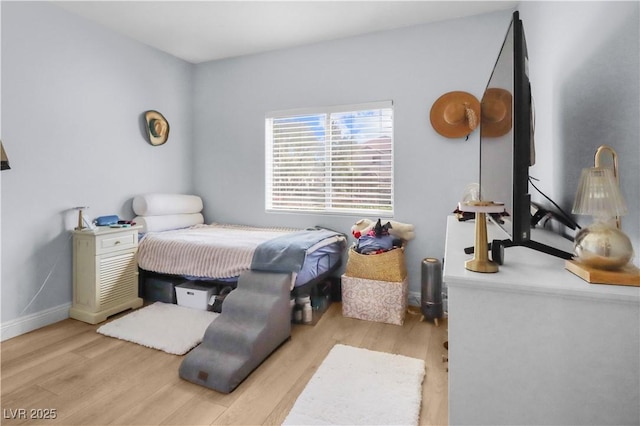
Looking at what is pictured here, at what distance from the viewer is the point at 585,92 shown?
125cm

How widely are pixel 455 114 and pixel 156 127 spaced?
307 cm

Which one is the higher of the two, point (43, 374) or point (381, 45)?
point (381, 45)

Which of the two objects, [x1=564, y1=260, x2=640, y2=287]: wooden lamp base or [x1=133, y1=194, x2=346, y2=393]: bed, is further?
[x1=133, y1=194, x2=346, y2=393]: bed

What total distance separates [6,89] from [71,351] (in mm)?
1972

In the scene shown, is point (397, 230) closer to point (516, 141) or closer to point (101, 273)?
point (516, 141)

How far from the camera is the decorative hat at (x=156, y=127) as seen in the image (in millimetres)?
3377

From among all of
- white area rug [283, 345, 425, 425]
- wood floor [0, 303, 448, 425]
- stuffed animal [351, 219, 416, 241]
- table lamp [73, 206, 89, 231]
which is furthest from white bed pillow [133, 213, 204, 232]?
white area rug [283, 345, 425, 425]

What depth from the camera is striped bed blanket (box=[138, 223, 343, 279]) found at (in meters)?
2.51

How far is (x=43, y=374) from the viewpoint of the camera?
187cm

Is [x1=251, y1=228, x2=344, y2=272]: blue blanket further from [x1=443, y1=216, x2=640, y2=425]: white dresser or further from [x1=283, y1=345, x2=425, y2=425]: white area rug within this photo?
[x1=443, y1=216, x2=640, y2=425]: white dresser

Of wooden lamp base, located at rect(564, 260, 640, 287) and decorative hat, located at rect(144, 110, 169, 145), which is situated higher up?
decorative hat, located at rect(144, 110, 169, 145)

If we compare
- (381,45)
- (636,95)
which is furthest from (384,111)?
(636,95)

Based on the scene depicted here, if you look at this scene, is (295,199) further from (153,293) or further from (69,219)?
(69,219)

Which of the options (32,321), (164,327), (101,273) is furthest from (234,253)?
(32,321)
